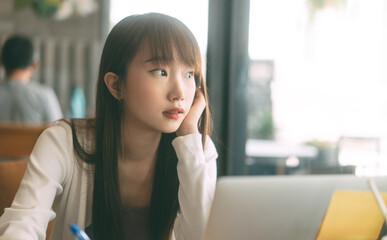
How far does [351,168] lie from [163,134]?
0.66 m

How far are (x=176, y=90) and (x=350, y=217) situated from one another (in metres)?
0.50

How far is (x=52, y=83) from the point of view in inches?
215

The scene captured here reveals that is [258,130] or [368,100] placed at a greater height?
[368,100]

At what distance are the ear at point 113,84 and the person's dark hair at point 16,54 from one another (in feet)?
6.73

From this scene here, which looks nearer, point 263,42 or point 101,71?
point 101,71

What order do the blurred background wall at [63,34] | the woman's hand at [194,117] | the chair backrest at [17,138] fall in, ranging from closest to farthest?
the woman's hand at [194,117] < the chair backrest at [17,138] < the blurred background wall at [63,34]

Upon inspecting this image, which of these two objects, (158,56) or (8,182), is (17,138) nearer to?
(8,182)

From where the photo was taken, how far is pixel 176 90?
112cm

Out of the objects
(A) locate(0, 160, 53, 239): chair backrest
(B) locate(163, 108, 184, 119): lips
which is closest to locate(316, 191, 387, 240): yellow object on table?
(B) locate(163, 108, 184, 119): lips

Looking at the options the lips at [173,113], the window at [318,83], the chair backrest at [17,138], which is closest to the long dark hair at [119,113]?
the lips at [173,113]

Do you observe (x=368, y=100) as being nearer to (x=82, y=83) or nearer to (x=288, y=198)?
(x=288, y=198)

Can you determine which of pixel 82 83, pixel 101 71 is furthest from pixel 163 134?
pixel 82 83

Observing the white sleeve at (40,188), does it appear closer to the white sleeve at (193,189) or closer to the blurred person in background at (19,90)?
the white sleeve at (193,189)

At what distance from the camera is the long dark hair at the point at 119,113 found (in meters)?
1.14
